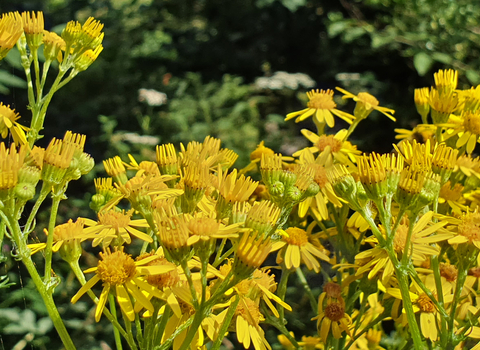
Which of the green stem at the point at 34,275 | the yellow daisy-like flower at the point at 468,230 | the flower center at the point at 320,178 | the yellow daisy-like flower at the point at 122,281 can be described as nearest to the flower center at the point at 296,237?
the flower center at the point at 320,178

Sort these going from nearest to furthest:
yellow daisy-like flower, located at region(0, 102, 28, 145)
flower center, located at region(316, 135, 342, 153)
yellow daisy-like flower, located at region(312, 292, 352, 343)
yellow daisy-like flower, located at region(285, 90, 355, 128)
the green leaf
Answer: yellow daisy-like flower, located at region(0, 102, 28, 145)
yellow daisy-like flower, located at region(312, 292, 352, 343)
flower center, located at region(316, 135, 342, 153)
yellow daisy-like flower, located at region(285, 90, 355, 128)
the green leaf

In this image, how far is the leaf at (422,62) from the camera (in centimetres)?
270

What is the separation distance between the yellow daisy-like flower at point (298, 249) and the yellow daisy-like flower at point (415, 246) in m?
0.13

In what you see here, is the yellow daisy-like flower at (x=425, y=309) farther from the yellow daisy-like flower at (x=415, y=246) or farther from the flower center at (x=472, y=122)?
the flower center at (x=472, y=122)

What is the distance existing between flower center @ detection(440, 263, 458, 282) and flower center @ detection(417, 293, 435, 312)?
0.06 meters

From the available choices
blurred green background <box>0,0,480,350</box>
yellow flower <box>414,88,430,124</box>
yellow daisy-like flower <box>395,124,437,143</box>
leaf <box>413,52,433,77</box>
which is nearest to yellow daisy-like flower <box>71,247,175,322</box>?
yellow daisy-like flower <box>395,124,437,143</box>

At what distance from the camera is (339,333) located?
105 cm

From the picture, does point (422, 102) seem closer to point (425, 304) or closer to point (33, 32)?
point (425, 304)

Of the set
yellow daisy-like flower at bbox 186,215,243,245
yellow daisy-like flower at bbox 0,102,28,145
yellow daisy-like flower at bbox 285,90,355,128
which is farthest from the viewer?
yellow daisy-like flower at bbox 285,90,355,128

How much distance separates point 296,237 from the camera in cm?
118

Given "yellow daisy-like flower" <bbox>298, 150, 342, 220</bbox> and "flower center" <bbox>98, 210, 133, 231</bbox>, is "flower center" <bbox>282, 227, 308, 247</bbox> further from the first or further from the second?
"flower center" <bbox>98, 210, 133, 231</bbox>

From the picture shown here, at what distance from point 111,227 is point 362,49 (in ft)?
9.36

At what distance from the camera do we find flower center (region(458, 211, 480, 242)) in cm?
90

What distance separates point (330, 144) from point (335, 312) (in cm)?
43
